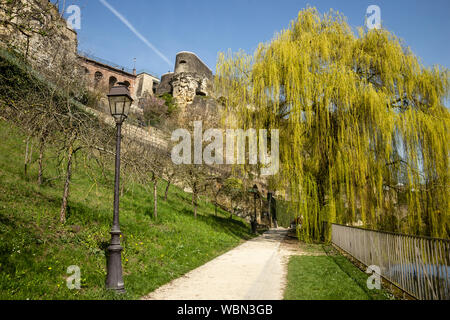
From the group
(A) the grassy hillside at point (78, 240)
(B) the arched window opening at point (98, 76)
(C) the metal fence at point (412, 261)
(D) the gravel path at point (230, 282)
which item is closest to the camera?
(C) the metal fence at point (412, 261)

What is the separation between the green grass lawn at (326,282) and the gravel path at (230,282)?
0.87ft

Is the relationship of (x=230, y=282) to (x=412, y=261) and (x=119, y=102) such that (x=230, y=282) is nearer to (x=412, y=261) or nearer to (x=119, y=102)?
(x=412, y=261)

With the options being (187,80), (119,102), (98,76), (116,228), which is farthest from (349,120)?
(98,76)

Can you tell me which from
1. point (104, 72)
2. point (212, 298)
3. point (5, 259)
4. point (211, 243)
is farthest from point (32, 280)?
point (104, 72)

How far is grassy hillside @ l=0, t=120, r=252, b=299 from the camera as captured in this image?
4.67 metres

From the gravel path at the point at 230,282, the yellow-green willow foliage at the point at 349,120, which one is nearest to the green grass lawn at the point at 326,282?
the gravel path at the point at 230,282

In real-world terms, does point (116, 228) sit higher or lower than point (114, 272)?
higher

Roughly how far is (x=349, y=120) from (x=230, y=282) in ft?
25.8

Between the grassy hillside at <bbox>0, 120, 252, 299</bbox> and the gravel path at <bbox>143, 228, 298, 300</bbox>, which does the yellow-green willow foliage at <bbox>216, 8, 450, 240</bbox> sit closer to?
the gravel path at <bbox>143, 228, 298, 300</bbox>

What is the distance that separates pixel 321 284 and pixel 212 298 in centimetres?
233

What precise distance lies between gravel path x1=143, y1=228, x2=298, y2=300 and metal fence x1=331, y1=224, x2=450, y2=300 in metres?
2.19

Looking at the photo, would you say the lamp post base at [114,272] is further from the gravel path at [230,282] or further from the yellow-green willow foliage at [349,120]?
the yellow-green willow foliage at [349,120]

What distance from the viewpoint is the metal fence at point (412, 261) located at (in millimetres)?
4191

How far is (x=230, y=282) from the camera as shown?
584cm
